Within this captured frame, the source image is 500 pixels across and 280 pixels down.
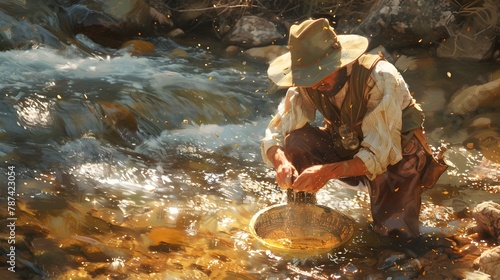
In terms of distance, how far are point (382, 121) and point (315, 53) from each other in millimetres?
520

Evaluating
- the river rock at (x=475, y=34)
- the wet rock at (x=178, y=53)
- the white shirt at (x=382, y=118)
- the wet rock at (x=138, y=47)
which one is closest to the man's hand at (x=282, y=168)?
the white shirt at (x=382, y=118)

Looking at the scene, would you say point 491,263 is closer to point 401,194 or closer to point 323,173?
point 401,194

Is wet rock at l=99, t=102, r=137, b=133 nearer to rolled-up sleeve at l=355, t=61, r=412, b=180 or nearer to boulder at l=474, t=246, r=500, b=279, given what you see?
rolled-up sleeve at l=355, t=61, r=412, b=180

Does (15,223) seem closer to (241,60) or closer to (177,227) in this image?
(177,227)

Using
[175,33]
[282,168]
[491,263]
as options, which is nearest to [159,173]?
[282,168]

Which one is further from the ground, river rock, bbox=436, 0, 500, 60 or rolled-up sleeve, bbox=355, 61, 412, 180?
rolled-up sleeve, bbox=355, 61, 412, 180

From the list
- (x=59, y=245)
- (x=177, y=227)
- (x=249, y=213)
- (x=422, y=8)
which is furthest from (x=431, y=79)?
(x=59, y=245)

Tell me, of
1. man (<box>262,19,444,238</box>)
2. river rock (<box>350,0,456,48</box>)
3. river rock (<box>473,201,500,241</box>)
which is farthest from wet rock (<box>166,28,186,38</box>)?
river rock (<box>473,201,500,241</box>)

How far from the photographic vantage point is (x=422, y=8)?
8805mm

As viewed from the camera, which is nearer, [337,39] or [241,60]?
[337,39]

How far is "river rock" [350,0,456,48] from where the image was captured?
8.73 m

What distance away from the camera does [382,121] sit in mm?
4113

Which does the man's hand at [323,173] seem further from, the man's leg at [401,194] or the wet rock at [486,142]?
the wet rock at [486,142]

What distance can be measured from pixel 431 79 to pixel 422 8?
1.12 metres
